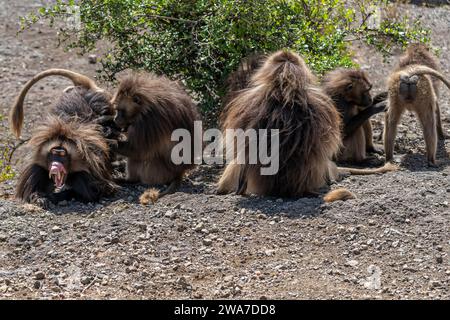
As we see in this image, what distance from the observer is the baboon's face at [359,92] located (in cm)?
749

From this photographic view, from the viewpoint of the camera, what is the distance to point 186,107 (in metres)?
6.94

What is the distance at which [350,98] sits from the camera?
7.56m

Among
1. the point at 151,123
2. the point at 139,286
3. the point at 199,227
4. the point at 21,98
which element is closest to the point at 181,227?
the point at 199,227

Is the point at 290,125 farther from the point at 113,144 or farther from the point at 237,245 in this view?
the point at 113,144

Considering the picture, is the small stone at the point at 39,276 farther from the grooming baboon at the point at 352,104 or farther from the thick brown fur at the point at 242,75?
the grooming baboon at the point at 352,104

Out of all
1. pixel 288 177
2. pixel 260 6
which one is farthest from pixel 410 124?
pixel 288 177

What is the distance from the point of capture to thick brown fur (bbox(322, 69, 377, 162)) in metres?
7.48

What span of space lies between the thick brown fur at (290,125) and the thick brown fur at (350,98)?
116 cm

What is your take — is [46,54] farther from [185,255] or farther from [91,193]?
[185,255]

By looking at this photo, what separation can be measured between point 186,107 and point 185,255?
213 cm

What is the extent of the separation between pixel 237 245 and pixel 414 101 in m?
2.90

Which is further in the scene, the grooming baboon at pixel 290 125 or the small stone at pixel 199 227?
the grooming baboon at pixel 290 125

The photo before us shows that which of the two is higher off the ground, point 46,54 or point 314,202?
point 46,54

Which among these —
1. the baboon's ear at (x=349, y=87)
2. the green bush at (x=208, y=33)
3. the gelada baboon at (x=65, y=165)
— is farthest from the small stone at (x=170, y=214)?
the baboon's ear at (x=349, y=87)
